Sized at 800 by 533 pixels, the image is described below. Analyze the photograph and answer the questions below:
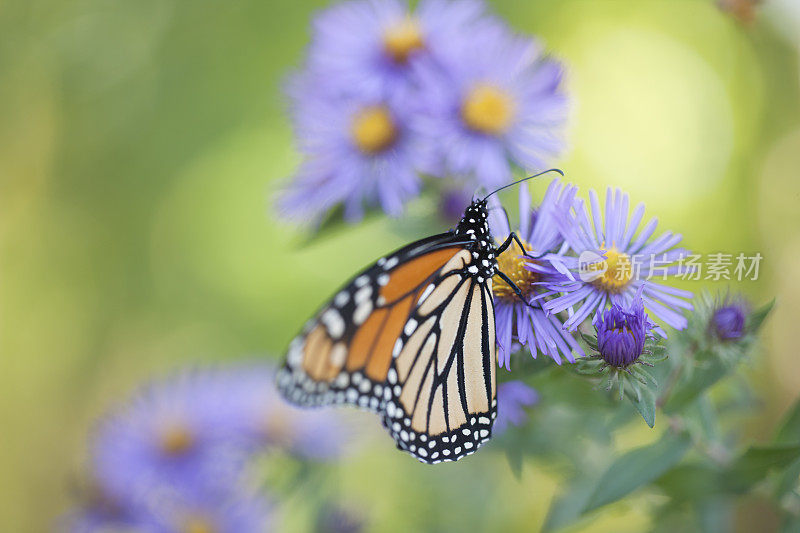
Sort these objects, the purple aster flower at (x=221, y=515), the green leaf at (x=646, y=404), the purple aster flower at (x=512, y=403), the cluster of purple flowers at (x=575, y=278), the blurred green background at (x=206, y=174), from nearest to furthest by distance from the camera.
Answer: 1. the green leaf at (x=646, y=404)
2. the cluster of purple flowers at (x=575, y=278)
3. the purple aster flower at (x=512, y=403)
4. the purple aster flower at (x=221, y=515)
5. the blurred green background at (x=206, y=174)

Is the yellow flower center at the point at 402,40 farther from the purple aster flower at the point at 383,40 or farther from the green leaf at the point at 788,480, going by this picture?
the green leaf at the point at 788,480

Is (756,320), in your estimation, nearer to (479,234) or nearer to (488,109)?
(479,234)

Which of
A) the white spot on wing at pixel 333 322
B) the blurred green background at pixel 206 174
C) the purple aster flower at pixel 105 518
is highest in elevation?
the blurred green background at pixel 206 174

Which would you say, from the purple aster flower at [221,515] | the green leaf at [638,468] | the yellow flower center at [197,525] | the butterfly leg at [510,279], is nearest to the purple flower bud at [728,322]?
the green leaf at [638,468]

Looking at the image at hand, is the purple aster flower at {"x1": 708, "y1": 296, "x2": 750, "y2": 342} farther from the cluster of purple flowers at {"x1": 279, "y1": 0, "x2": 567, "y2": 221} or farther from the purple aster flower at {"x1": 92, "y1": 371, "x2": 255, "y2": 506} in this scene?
the purple aster flower at {"x1": 92, "y1": 371, "x2": 255, "y2": 506}

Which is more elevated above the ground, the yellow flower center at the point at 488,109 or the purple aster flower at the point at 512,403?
the yellow flower center at the point at 488,109

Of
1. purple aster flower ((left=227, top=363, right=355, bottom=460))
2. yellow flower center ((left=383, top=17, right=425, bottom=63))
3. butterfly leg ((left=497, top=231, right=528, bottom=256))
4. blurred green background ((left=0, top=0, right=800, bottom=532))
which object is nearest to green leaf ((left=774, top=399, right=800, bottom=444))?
butterfly leg ((left=497, top=231, right=528, bottom=256))

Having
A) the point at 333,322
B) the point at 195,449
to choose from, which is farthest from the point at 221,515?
the point at 333,322
